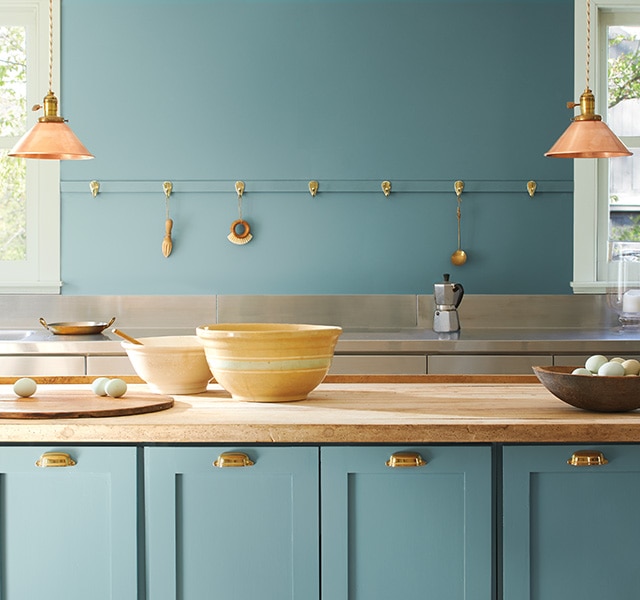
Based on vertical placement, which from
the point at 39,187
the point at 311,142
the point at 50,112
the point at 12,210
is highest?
the point at 311,142

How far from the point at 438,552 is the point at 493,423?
29 cm

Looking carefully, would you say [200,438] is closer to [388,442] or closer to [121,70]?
[388,442]

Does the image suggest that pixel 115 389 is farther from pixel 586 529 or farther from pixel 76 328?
pixel 76 328

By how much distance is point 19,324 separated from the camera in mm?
4609

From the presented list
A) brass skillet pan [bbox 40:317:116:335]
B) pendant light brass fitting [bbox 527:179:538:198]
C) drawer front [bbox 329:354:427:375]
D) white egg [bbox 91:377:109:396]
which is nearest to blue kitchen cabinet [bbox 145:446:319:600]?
white egg [bbox 91:377:109:396]

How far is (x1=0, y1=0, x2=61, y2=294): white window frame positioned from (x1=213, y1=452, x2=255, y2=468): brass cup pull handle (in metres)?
2.93

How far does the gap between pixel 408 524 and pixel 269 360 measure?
18.9 inches

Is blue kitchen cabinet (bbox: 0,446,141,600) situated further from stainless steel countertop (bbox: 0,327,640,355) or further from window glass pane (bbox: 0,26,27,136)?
window glass pane (bbox: 0,26,27,136)

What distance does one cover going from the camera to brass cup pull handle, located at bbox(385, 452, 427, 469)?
6.27 ft

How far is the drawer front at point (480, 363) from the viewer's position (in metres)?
3.89

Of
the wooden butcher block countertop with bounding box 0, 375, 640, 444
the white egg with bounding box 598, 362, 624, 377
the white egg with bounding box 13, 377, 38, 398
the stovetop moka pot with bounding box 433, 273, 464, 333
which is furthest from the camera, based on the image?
the stovetop moka pot with bounding box 433, 273, 464, 333

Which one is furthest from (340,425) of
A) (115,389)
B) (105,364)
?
(105,364)

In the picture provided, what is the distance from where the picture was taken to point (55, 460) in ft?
6.31

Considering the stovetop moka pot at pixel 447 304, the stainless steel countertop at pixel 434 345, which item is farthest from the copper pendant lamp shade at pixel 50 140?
the stovetop moka pot at pixel 447 304
